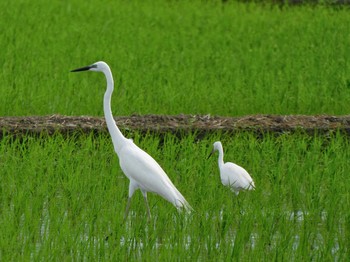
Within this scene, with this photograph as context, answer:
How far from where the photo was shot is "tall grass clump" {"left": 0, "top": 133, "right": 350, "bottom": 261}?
571cm

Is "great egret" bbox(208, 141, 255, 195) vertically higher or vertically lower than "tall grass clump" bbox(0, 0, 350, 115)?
lower

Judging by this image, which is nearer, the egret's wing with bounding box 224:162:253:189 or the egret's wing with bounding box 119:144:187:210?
the egret's wing with bounding box 119:144:187:210

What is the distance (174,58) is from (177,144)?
5035 millimetres

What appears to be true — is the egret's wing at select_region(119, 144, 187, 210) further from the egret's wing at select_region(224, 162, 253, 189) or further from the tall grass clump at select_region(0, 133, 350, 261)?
the egret's wing at select_region(224, 162, 253, 189)

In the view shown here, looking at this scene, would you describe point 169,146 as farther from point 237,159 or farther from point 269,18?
point 269,18

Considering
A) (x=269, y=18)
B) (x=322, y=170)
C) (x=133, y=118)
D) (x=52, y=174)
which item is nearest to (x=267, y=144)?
(x=322, y=170)

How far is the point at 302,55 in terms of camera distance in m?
14.4

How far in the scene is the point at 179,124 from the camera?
931 centimetres

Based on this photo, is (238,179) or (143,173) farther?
(238,179)

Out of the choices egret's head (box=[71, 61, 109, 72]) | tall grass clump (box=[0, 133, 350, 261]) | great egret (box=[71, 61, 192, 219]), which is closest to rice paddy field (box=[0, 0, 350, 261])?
tall grass clump (box=[0, 133, 350, 261])

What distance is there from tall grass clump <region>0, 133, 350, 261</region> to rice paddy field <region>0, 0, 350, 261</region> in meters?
0.02

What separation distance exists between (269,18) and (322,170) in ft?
35.4

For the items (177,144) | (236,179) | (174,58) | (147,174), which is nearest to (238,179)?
(236,179)

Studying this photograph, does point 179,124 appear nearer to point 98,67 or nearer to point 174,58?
point 98,67
